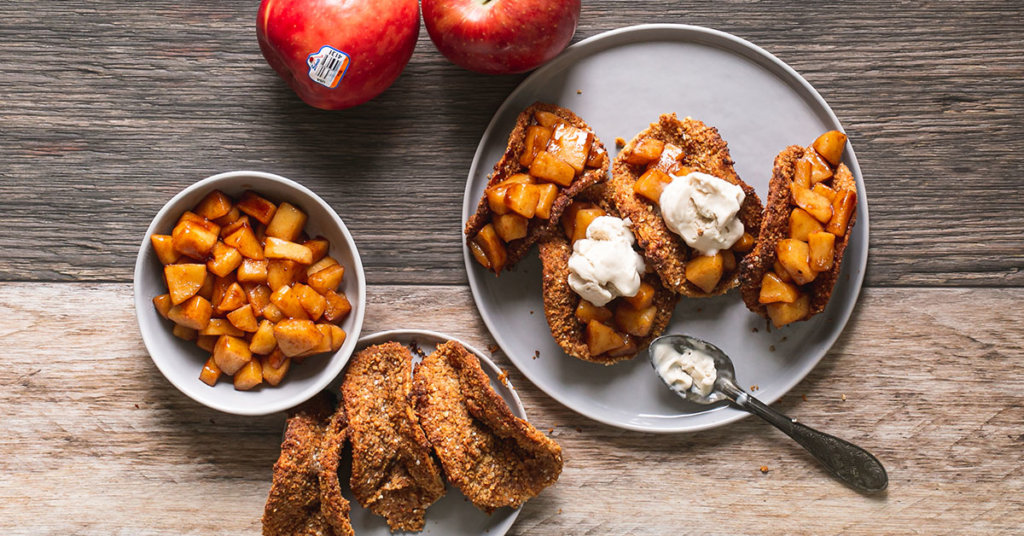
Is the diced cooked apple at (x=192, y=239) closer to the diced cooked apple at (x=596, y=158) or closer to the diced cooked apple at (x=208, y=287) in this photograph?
the diced cooked apple at (x=208, y=287)

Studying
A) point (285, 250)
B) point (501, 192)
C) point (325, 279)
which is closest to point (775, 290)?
point (501, 192)

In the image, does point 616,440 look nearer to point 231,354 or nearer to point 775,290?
point 775,290

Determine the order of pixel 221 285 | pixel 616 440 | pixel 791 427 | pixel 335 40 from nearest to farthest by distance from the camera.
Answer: pixel 335 40 → pixel 221 285 → pixel 791 427 → pixel 616 440

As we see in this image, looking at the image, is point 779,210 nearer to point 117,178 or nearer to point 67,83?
point 117,178

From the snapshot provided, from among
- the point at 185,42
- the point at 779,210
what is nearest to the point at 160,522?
the point at 185,42

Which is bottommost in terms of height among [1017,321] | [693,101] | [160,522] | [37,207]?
[160,522]

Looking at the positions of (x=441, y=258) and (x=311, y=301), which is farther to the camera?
(x=441, y=258)

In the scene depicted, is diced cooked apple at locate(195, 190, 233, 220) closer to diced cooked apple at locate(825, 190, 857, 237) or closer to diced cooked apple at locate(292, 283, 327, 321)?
diced cooked apple at locate(292, 283, 327, 321)
